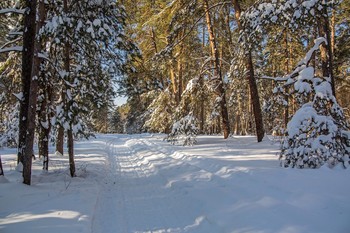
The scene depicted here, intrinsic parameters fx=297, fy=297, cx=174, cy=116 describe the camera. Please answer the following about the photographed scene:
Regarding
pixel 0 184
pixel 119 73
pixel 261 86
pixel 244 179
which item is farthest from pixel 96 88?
pixel 261 86

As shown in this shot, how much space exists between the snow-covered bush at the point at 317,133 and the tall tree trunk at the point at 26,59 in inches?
282

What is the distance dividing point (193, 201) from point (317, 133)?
3607 millimetres

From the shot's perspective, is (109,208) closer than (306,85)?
Yes

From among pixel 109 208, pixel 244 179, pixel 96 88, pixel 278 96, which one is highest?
pixel 96 88

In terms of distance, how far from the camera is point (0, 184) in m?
7.50

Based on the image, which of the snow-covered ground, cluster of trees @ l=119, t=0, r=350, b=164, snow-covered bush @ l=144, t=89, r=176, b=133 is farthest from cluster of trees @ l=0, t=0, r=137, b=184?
snow-covered bush @ l=144, t=89, r=176, b=133

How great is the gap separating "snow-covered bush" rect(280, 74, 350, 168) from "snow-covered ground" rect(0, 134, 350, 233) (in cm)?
50

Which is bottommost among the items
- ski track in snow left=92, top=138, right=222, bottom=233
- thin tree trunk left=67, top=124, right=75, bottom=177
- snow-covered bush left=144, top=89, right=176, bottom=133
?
ski track in snow left=92, top=138, right=222, bottom=233

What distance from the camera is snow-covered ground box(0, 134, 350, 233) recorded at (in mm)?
4820

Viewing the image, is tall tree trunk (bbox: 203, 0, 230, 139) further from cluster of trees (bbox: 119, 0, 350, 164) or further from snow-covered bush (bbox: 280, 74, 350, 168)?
snow-covered bush (bbox: 280, 74, 350, 168)

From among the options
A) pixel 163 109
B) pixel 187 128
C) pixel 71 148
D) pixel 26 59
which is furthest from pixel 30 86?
pixel 163 109

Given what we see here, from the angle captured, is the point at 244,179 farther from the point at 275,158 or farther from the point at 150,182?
the point at 150,182

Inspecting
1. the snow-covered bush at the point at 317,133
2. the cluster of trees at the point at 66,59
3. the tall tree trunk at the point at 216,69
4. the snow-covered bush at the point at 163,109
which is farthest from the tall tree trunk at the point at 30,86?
the snow-covered bush at the point at 163,109

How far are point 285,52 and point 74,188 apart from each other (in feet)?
57.9
